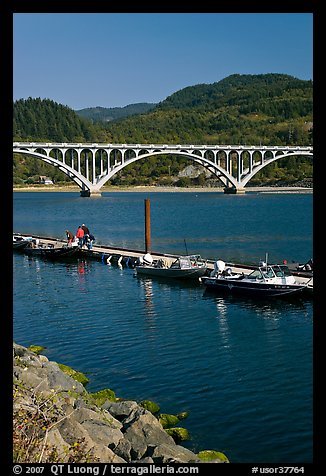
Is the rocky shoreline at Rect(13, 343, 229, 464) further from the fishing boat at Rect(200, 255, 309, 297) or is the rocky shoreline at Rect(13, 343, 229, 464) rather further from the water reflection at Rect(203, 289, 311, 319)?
the fishing boat at Rect(200, 255, 309, 297)

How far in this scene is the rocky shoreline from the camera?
287 inches

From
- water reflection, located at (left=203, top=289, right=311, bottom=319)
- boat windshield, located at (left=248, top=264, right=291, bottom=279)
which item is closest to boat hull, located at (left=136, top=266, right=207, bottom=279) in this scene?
boat windshield, located at (left=248, top=264, right=291, bottom=279)

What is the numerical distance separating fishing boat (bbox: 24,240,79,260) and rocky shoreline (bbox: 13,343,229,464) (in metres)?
27.0

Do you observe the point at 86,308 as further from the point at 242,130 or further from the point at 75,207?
the point at 242,130

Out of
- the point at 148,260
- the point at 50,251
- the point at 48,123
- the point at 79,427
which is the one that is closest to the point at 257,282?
the point at 148,260

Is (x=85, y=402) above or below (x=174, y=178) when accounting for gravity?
below

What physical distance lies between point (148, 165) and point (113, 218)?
87.7 meters

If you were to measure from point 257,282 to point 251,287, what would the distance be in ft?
1.07

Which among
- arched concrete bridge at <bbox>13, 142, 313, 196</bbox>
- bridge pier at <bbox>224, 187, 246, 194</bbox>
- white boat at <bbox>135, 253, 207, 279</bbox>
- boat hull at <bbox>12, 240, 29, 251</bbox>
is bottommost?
white boat at <bbox>135, 253, 207, 279</bbox>

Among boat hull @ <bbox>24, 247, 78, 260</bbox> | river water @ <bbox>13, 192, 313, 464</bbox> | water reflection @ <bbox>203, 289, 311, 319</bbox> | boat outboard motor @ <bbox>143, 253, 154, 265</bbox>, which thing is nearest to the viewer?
river water @ <bbox>13, 192, 313, 464</bbox>

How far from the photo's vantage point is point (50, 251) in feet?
142

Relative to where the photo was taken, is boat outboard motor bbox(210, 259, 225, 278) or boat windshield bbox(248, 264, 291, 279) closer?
boat windshield bbox(248, 264, 291, 279)

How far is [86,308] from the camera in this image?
26484mm

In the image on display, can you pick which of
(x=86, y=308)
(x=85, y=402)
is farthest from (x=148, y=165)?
(x=85, y=402)
